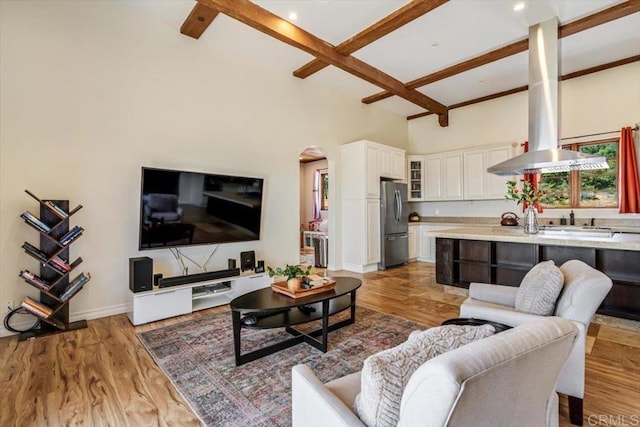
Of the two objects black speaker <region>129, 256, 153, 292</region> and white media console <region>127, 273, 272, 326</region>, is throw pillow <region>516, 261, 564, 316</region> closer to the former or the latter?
white media console <region>127, 273, 272, 326</region>

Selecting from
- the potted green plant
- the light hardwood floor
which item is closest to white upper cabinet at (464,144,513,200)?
the light hardwood floor

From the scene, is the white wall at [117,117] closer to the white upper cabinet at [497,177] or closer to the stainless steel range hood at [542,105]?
the stainless steel range hood at [542,105]

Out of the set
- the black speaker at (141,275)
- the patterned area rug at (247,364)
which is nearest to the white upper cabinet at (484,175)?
the patterned area rug at (247,364)

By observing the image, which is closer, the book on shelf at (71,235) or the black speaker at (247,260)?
the book on shelf at (71,235)

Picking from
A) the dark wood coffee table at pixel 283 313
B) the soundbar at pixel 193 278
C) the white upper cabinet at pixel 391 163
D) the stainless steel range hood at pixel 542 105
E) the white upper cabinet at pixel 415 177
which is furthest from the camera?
the white upper cabinet at pixel 415 177

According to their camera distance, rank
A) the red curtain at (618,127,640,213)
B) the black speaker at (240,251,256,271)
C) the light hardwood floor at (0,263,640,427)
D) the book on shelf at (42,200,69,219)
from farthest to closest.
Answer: the red curtain at (618,127,640,213) → the black speaker at (240,251,256,271) → the book on shelf at (42,200,69,219) → the light hardwood floor at (0,263,640,427)

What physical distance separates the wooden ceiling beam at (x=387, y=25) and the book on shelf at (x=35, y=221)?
13.1 ft

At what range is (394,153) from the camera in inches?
253

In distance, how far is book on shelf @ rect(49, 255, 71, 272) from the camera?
9.92ft

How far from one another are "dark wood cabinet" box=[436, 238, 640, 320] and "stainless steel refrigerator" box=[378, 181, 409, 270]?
1568 mm

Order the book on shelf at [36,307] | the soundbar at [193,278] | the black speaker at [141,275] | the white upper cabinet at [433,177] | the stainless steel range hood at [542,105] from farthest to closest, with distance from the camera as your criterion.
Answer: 1. the white upper cabinet at [433,177]
2. the stainless steel range hood at [542,105]
3. the soundbar at [193,278]
4. the black speaker at [141,275]
5. the book on shelf at [36,307]

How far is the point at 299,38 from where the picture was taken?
395 cm

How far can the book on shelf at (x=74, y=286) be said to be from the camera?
10.2ft

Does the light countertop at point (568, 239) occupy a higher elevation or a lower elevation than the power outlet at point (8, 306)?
higher
